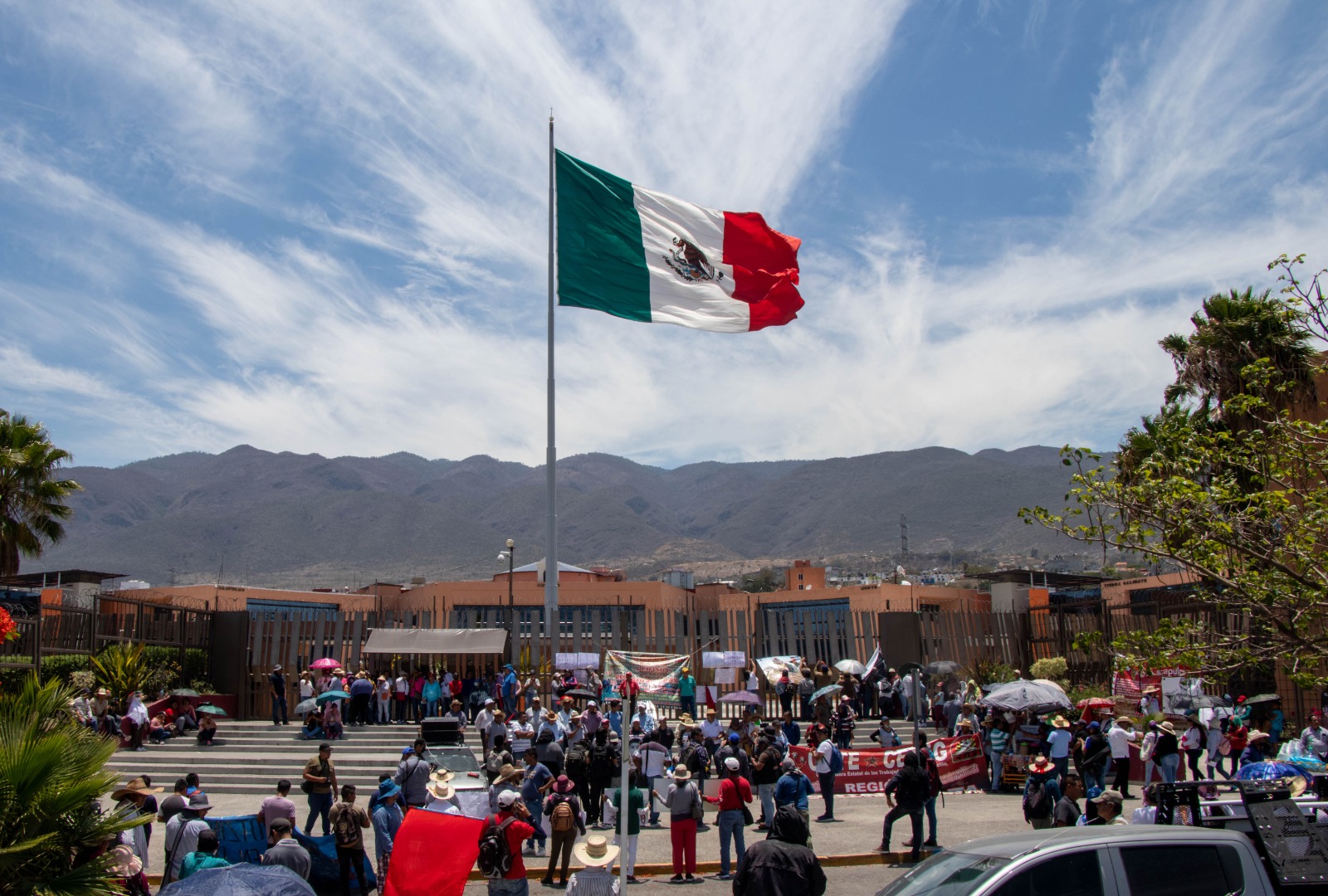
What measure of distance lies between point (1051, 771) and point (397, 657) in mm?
18172

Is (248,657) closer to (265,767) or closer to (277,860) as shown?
(265,767)

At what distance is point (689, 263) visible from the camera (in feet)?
69.9

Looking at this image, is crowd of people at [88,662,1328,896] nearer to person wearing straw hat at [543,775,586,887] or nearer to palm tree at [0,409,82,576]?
person wearing straw hat at [543,775,586,887]

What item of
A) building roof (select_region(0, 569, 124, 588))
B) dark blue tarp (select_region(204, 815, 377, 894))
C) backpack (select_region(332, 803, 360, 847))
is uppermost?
building roof (select_region(0, 569, 124, 588))

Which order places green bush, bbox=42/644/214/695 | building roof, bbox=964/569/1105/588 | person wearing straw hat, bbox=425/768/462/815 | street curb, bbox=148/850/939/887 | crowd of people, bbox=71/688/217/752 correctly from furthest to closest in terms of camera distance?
1. building roof, bbox=964/569/1105/588
2. green bush, bbox=42/644/214/695
3. crowd of people, bbox=71/688/217/752
4. person wearing straw hat, bbox=425/768/462/815
5. street curb, bbox=148/850/939/887

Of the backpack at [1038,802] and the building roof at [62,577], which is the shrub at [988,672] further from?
the building roof at [62,577]

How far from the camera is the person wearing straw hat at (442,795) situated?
13.8m

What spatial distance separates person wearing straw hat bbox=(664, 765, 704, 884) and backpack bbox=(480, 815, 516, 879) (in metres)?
3.07

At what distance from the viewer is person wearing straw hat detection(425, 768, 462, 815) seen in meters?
13.8

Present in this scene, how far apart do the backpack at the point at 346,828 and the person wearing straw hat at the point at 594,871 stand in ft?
10.7

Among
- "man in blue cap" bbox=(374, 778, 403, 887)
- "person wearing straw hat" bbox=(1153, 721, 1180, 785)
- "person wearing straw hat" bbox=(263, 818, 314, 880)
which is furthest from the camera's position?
"person wearing straw hat" bbox=(1153, 721, 1180, 785)

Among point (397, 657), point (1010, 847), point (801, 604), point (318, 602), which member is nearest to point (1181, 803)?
point (1010, 847)

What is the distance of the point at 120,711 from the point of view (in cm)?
2384

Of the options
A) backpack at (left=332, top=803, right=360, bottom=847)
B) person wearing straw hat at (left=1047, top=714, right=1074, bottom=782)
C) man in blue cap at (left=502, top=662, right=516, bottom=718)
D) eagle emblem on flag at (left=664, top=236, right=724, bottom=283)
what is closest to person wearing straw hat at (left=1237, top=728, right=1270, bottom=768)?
person wearing straw hat at (left=1047, top=714, right=1074, bottom=782)
